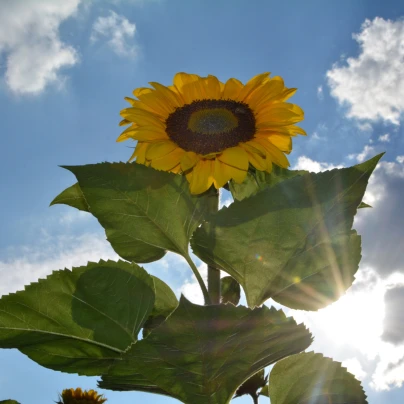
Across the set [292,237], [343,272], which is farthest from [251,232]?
[343,272]

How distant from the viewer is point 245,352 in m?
1.19

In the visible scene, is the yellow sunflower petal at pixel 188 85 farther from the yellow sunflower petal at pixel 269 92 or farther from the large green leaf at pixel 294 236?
the large green leaf at pixel 294 236

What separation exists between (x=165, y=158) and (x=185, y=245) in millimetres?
307

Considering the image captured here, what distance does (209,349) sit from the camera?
1144 mm

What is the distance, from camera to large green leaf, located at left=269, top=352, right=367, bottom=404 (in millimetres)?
1398

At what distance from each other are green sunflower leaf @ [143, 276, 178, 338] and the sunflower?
1.25ft

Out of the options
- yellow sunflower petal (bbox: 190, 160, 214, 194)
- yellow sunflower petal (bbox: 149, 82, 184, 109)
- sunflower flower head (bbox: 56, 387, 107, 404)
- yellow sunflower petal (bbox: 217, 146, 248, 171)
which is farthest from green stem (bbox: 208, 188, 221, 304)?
sunflower flower head (bbox: 56, 387, 107, 404)

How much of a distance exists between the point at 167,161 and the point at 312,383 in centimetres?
82

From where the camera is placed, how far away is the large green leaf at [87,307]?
56.9 inches

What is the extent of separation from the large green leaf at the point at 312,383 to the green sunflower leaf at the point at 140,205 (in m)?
0.47

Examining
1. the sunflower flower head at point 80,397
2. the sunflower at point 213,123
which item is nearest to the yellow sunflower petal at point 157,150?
the sunflower at point 213,123

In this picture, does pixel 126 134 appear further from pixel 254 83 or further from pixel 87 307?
pixel 87 307

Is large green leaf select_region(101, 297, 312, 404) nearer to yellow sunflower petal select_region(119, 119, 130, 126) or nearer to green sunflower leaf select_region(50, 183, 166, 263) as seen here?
green sunflower leaf select_region(50, 183, 166, 263)

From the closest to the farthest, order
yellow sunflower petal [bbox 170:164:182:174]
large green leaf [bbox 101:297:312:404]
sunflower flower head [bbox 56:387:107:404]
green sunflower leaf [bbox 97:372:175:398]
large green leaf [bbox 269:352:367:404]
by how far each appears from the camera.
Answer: large green leaf [bbox 101:297:312:404], green sunflower leaf [bbox 97:372:175:398], large green leaf [bbox 269:352:367:404], yellow sunflower petal [bbox 170:164:182:174], sunflower flower head [bbox 56:387:107:404]
